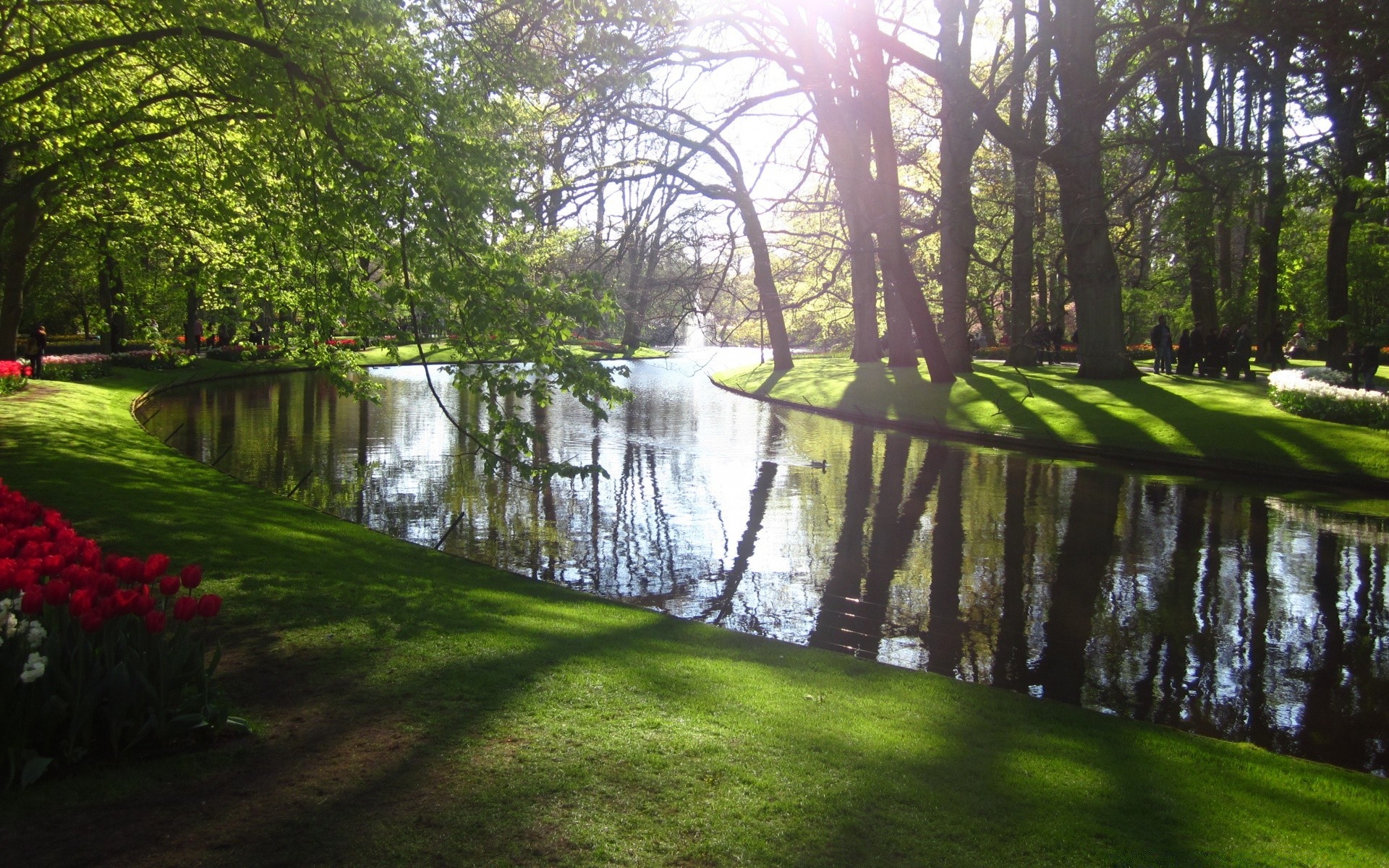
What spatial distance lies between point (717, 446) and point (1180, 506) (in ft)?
30.8

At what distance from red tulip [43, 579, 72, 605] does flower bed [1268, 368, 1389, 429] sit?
22.4 metres

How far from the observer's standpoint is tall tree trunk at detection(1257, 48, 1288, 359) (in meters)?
18.6

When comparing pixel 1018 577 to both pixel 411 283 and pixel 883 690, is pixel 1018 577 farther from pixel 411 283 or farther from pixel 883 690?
pixel 411 283

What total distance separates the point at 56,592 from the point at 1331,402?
22.9m

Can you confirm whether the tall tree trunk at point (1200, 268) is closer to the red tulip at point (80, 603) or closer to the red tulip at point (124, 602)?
the red tulip at point (124, 602)

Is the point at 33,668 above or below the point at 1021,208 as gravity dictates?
below

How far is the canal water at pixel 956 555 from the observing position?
7.48 metres

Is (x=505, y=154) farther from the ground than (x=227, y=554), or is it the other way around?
(x=505, y=154)

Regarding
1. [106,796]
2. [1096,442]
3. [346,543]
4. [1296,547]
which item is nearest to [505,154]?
[346,543]

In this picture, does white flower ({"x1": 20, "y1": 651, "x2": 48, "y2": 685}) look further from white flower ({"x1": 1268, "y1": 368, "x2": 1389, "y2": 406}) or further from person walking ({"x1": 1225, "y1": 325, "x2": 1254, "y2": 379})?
person walking ({"x1": 1225, "y1": 325, "x2": 1254, "y2": 379})

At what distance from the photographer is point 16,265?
70.8ft

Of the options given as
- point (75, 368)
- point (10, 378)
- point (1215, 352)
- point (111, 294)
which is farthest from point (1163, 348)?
point (75, 368)

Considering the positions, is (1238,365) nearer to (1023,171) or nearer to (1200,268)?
(1200,268)

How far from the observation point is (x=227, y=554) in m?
8.43
